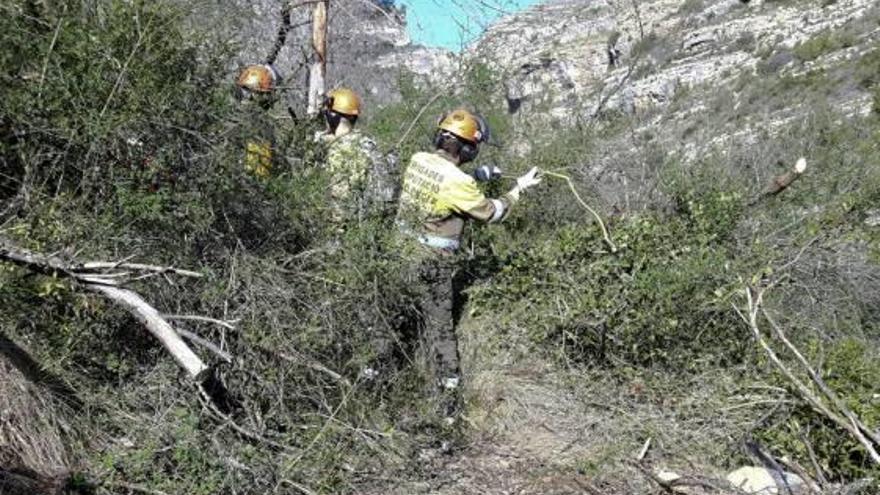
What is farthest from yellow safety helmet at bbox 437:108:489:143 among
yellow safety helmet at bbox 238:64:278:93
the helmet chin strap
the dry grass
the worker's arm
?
the dry grass

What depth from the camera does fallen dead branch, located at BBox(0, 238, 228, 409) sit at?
3750mm

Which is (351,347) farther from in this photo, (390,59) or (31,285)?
(390,59)

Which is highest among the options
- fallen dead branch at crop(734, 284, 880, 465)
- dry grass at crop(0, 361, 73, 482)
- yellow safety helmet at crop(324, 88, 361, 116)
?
yellow safety helmet at crop(324, 88, 361, 116)

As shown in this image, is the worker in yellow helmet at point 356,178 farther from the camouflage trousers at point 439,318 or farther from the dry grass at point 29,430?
the dry grass at point 29,430

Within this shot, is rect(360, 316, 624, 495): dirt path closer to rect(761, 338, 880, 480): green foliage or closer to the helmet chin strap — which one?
rect(761, 338, 880, 480): green foliage

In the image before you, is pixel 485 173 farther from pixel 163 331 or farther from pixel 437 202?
pixel 163 331

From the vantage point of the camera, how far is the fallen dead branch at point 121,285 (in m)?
3.75

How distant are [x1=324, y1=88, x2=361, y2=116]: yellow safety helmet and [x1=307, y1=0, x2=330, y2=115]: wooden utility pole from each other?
180cm

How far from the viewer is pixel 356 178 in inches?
204

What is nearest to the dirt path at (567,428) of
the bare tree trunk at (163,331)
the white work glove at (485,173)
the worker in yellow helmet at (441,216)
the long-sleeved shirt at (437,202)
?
the worker in yellow helmet at (441,216)

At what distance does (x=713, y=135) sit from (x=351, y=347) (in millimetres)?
5262

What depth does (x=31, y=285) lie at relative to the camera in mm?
4012

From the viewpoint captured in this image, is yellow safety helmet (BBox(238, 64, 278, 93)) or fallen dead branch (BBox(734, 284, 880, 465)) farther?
yellow safety helmet (BBox(238, 64, 278, 93))

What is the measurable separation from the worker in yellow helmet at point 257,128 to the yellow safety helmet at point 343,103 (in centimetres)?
59
